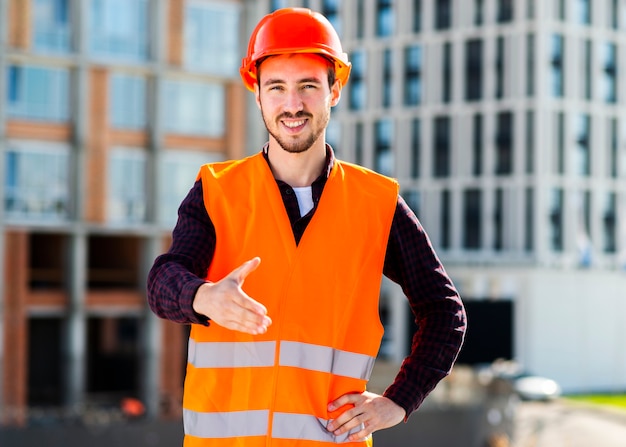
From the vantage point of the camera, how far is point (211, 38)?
113ft

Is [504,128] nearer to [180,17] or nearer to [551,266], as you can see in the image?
[551,266]

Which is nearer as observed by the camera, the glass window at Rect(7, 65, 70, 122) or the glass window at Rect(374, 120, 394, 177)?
the glass window at Rect(7, 65, 70, 122)

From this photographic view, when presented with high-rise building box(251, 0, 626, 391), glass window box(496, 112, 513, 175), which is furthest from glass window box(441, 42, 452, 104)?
glass window box(496, 112, 513, 175)

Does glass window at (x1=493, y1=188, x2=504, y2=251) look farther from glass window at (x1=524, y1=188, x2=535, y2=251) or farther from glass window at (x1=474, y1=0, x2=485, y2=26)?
glass window at (x1=474, y1=0, x2=485, y2=26)

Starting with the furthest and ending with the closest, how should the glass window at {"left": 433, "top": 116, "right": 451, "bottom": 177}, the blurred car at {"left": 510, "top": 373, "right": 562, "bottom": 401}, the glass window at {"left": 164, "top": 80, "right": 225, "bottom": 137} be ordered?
the glass window at {"left": 433, "top": 116, "right": 451, "bottom": 177}, the blurred car at {"left": 510, "top": 373, "right": 562, "bottom": 401}, the glass window at {"left": 164, "top": 80, "right": 225, "bottom": 137}

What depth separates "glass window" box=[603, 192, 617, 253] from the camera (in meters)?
55.3

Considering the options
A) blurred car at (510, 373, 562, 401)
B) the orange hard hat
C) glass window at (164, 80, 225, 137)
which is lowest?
blurred car at (510, 373, 562, 401)

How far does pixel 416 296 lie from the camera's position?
3.06 meters

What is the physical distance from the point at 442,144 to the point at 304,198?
54941 millimetres

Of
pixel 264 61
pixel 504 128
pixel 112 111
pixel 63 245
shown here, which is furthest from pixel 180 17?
pixel 264 61

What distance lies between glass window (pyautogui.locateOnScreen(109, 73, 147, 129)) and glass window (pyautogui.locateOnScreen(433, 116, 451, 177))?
26.3 metres

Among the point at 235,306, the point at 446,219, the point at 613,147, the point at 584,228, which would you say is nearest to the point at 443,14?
the point at 446,219

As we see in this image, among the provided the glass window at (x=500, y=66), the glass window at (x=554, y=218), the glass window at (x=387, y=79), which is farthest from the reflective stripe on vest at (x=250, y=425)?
the glass window at (x=387, y=79)

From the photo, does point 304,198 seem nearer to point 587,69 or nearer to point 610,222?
point 610,222
